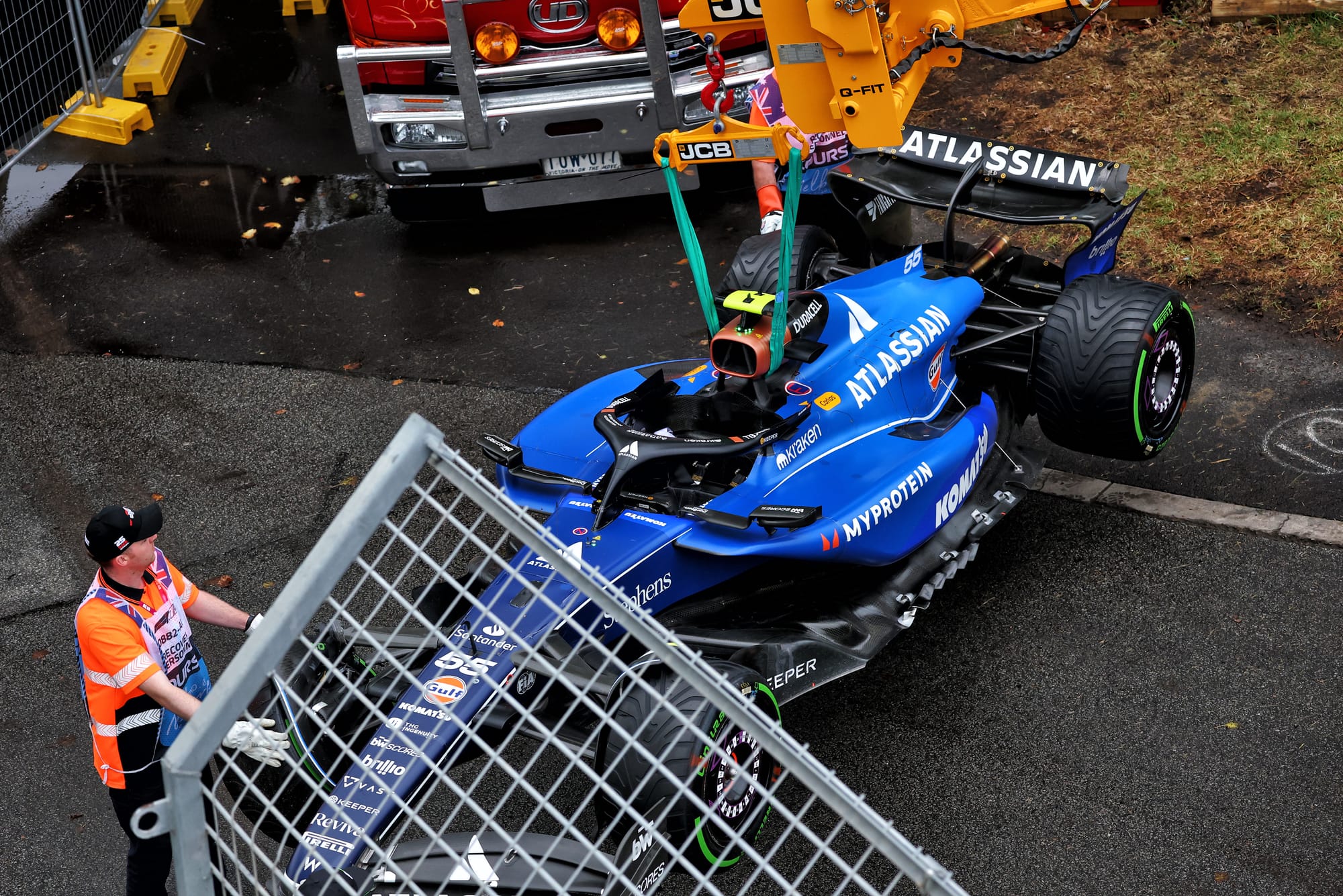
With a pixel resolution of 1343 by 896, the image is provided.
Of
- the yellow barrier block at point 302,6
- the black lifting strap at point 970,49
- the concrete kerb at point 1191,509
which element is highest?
the black lifting strap at point 970,49

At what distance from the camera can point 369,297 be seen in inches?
325

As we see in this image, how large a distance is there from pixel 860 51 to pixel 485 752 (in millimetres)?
3360

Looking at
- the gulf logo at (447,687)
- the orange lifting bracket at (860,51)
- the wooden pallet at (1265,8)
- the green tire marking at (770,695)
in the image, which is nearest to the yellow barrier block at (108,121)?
the orange lifting bracket at (860,51)

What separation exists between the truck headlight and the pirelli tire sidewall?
13.4 ft

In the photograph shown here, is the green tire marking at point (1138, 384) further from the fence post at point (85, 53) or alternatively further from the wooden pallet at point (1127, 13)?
the fence post at point (85, 53)

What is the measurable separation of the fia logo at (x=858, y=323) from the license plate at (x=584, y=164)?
10.5 ft

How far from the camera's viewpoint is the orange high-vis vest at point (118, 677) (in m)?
3.97

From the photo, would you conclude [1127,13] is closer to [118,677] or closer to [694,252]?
[694,252]

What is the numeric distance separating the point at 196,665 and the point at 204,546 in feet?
6.53

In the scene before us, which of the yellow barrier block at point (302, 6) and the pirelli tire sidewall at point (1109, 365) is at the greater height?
the yellow barrier block at point (302, 6)

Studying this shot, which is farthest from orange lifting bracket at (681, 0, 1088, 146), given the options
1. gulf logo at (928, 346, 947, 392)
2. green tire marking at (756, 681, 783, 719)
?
green tire marking at (756, 681, 783, 719)

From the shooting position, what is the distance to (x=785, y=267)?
5.16 m

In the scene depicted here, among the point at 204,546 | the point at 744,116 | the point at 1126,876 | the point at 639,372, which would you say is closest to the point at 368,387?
the point at 204,546

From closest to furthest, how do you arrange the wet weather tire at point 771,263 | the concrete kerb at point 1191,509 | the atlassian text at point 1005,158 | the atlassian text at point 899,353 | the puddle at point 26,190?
the atlassian text at point 899,353
the concrete kerb at point 1191,509
the atlassian text at point 1005,158
the wet weather tire at point 771,263
the puddle at point 26,190
